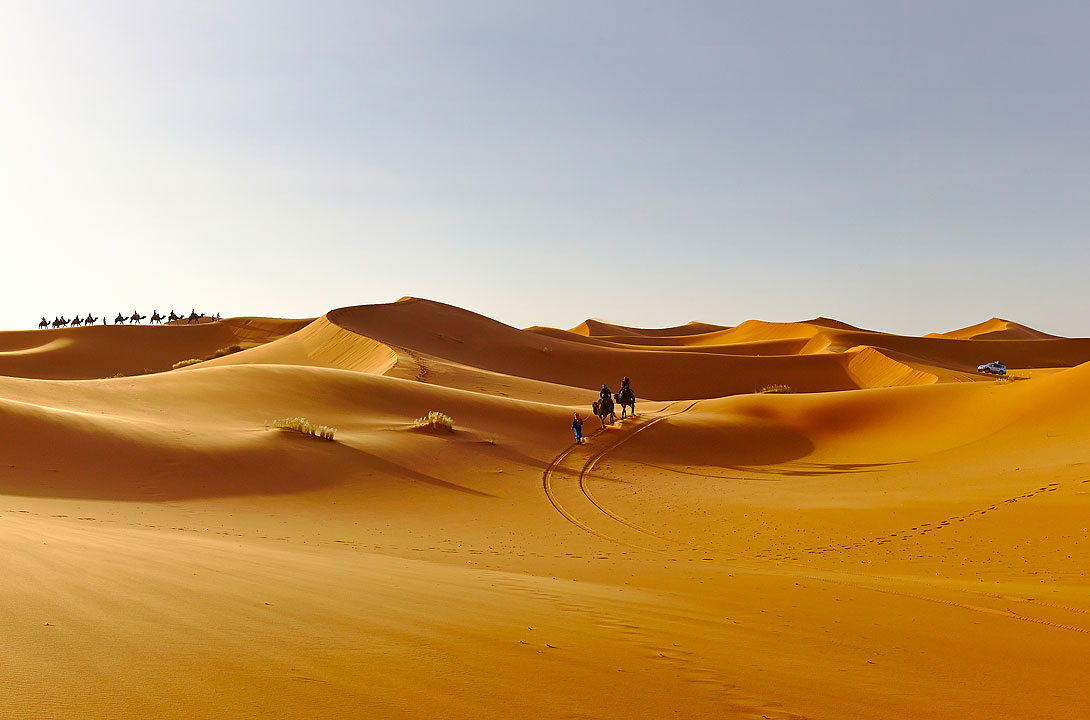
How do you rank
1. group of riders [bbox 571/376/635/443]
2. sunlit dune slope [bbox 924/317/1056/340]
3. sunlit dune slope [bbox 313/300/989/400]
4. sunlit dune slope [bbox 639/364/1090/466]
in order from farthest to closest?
sunlit dune slope [bbox 924/317/1056/340], sunlit dune slope [bbox 313/300/989/400], group of riders [bbox 571/376/635/443], sunlit dune slope [bbox 639/364/1090/466]

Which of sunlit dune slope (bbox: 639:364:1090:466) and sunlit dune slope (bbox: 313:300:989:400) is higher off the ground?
sunlit dune slope (bbox: 313:300:989:400)

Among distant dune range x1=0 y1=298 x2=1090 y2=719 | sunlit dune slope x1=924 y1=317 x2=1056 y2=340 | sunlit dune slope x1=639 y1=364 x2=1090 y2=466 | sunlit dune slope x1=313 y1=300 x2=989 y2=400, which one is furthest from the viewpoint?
sunlit dune slope x1=924 y1=317 x2=1056 y2=340

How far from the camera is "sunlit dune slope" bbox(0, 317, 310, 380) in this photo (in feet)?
168

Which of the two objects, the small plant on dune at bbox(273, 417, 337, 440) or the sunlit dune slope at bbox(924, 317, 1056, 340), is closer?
the small plant on dune at bbox(273, 417, 337, 440)

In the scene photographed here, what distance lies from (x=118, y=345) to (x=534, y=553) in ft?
190

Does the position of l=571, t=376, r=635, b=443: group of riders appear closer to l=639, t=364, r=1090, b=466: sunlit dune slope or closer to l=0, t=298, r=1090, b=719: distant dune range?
l=0, t=298, r=1090, b=719: distant dune range

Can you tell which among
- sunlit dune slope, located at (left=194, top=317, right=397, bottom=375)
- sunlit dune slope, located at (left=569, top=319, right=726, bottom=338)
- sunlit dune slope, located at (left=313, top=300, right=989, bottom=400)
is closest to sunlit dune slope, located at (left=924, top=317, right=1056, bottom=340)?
sunlit dune slope, located at (left=569, top=319, right=726, bottom=338)

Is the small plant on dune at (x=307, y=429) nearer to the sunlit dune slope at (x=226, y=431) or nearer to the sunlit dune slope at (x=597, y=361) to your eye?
the sunlit dune slope at (x=226, y=431)

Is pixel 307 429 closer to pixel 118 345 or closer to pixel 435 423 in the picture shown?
pixel 435 423

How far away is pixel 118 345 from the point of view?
58.6 metres

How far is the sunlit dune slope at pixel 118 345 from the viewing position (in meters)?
51.3

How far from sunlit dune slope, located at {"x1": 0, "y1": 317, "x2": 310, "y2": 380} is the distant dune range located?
32.1 metres

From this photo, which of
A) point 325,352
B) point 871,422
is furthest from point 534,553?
point 325,352

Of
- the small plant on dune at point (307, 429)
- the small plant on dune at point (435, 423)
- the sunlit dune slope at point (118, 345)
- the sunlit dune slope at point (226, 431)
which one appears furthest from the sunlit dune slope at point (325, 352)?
the small plant on dune at point (307, 429)
